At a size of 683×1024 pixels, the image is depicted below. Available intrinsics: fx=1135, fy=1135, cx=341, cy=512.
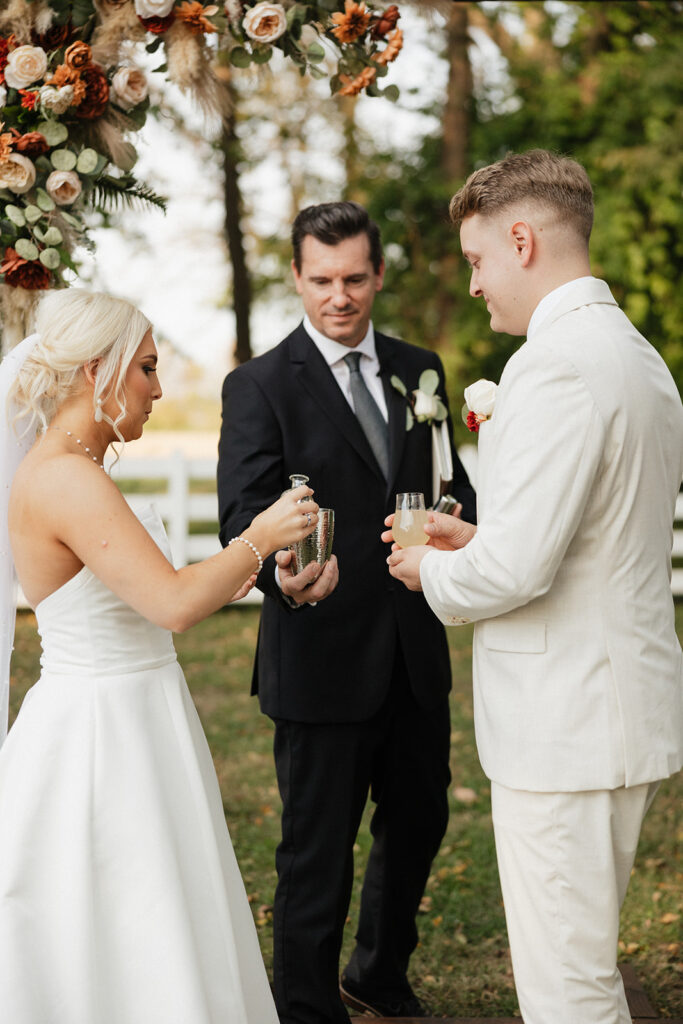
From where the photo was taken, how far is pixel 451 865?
523 centimetres

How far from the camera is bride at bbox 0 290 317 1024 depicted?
273 centimetres

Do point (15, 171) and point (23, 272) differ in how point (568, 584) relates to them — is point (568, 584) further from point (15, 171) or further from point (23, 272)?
point (15, 171)

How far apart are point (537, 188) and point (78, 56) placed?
170 cm

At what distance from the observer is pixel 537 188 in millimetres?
2529

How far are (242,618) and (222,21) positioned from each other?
745cm

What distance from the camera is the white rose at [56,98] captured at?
11.3 ft

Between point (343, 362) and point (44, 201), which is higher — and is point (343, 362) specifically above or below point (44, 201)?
below

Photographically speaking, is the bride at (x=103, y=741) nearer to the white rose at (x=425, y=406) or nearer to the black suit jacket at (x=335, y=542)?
the black suit jacket at (x=335, y=542)

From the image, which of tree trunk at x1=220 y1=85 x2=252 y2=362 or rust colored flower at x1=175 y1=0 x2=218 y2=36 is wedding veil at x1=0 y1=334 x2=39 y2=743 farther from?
tree trunk at x1=220 y1=85 x2=252 y2=362

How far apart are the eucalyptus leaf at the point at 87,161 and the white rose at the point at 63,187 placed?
3 cm

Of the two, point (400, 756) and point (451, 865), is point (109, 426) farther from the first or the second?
point (451, 865)

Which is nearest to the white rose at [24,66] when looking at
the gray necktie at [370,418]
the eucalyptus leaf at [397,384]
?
the gray necktie at [370,418]

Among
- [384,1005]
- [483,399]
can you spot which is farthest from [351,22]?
[384,1005]

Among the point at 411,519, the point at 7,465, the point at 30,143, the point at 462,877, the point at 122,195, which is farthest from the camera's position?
the point at 462,877
